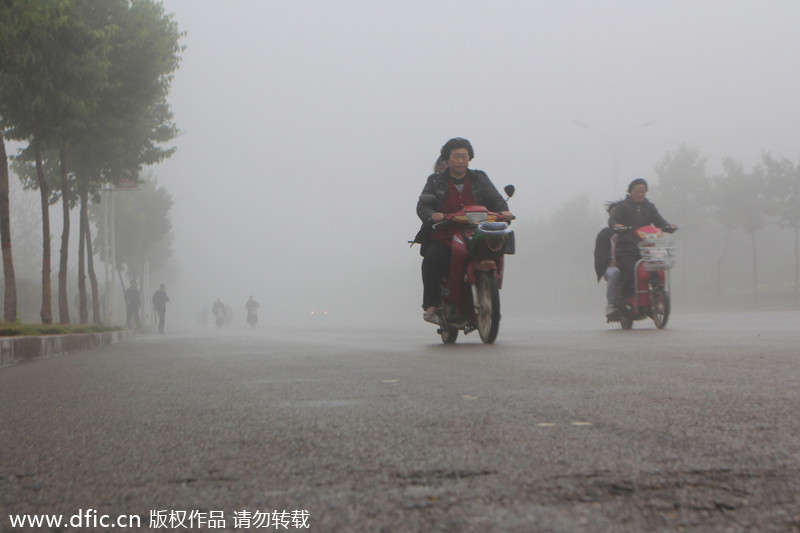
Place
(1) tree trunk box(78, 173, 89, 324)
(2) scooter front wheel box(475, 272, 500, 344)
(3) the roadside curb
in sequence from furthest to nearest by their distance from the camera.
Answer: (1) tree trunk box(78, 173, 89, 324) → (3) the roadside curb → (2) scooter front wheel box(475, 272, 500, 344)

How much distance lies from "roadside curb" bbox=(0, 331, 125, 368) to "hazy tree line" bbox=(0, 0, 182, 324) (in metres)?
1.10

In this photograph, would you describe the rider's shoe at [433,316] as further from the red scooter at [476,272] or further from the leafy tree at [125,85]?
the leafy tree at [125,85]

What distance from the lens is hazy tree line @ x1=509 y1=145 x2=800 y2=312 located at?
148ft

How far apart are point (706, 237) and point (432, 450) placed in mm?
64924

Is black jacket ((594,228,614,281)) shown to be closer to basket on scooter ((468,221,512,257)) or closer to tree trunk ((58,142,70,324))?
basket on scooter ((468,221,512,257))

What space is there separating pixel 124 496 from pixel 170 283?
82.1 metres

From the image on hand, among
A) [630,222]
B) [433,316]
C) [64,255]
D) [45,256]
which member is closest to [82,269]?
[64,255]

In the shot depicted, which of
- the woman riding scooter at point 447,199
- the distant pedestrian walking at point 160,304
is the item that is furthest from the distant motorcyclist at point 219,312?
the woman riding scooter at point 447,199

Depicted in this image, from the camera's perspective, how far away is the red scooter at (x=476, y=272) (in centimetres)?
788

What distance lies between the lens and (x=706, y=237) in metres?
63.4

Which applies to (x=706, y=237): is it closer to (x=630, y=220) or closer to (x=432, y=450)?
(x=630, y=220)

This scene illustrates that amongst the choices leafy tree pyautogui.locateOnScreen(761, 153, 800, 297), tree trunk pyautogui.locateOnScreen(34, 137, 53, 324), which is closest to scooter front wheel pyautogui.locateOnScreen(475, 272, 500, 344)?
tree trunk pyautogui.locateOnScreen(34, 137, 53, 324)

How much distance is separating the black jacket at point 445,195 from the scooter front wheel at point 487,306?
2.16 ft

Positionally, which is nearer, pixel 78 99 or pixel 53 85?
pixel 53 85
